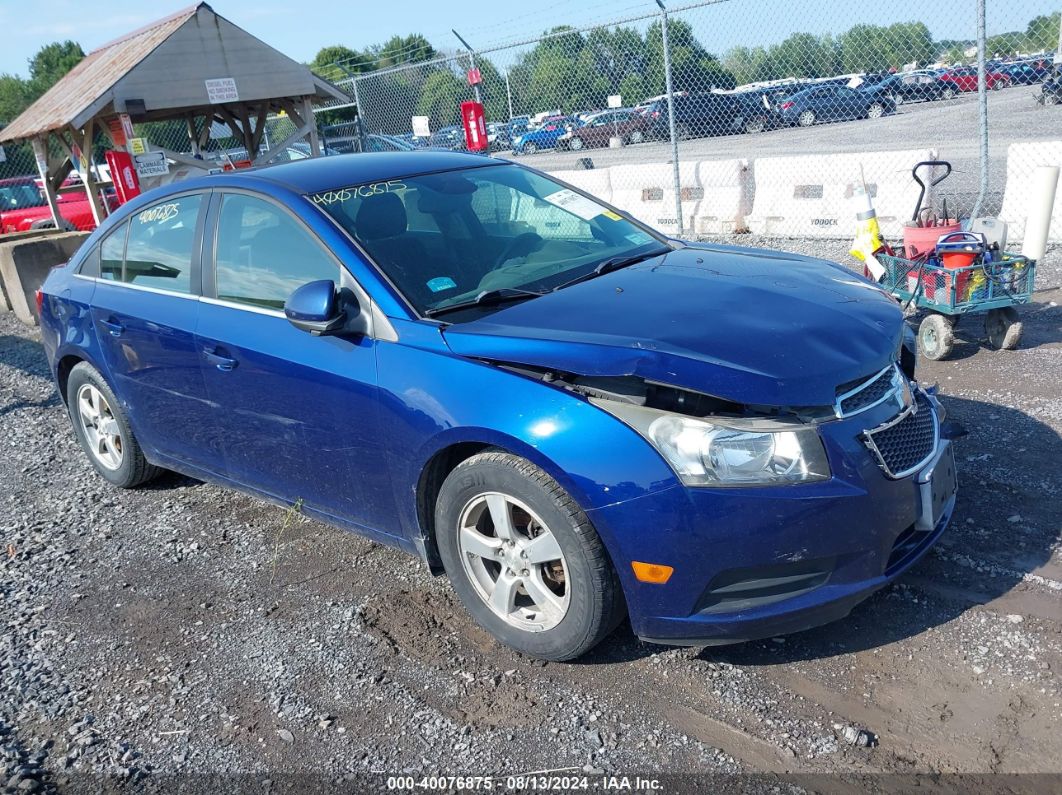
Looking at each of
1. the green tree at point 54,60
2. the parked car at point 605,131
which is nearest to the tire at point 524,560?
the parked car at point 605,131

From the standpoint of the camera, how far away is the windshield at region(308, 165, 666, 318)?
12.0 feet

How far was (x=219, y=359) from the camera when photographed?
4016 millimetres

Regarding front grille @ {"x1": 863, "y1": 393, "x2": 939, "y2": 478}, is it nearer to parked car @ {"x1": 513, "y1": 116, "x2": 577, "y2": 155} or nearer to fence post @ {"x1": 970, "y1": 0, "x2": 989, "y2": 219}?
fence post @ {"x1": 970, "y1": 0, "x2": 989, "y2": 219}

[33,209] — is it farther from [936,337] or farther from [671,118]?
[936,337]

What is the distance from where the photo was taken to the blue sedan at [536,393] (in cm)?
282

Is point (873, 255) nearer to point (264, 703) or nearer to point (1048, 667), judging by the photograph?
point (1048, 667)

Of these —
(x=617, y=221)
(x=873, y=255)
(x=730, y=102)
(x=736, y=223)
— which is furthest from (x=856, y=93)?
(x=617, y=221)

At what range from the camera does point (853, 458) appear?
2850mm

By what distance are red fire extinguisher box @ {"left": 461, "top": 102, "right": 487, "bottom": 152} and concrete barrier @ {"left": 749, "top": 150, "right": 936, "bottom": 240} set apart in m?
4.15

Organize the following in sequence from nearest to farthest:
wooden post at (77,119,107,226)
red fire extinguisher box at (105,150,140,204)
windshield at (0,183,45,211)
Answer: red fire extinguisher box at (105,150,140,204) < wooden post at (77,119,107,226) < windshield at (0,183,45,211)

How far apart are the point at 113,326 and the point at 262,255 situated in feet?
4.04

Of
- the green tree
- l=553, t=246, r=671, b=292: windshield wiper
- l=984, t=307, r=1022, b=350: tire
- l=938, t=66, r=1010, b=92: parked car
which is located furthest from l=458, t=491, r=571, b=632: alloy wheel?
the green tree

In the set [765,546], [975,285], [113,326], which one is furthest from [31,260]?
[765,546]

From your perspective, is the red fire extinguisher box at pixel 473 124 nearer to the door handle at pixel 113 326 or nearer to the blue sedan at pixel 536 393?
the blue sedan at pixel 536 393
